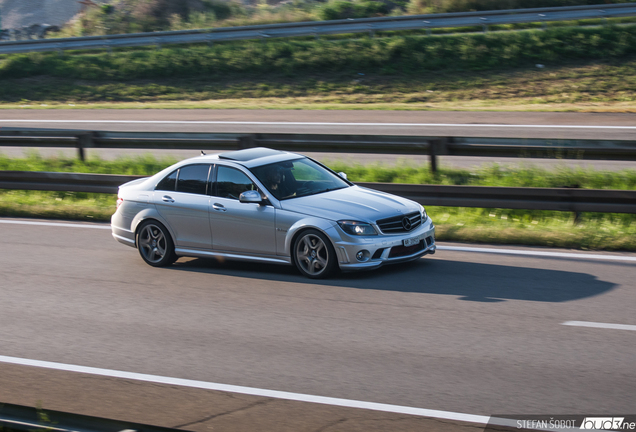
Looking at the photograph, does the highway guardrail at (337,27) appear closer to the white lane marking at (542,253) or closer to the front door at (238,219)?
the white lane marking at (542,253)

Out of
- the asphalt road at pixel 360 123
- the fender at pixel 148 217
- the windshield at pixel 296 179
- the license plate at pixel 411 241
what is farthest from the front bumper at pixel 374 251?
the asphalt road at pixel 360 123

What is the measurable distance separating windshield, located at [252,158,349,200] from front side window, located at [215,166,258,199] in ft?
0.51

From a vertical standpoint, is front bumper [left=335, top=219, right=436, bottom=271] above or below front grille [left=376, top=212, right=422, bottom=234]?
below

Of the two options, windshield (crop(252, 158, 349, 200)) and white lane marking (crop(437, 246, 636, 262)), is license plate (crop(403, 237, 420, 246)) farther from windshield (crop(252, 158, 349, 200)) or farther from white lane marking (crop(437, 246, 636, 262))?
white lane marking (crop(437, 246, 636, 262))

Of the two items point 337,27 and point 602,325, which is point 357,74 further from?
point 602,325

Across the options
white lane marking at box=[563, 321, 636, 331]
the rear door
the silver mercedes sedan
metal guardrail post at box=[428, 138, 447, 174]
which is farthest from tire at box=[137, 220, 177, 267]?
metal guardrail post at box=[428, 138, 447, 174]

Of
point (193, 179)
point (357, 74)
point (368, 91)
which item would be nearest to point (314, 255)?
point (193, 179)

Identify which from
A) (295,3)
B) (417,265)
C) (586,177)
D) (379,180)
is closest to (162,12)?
(295,3)

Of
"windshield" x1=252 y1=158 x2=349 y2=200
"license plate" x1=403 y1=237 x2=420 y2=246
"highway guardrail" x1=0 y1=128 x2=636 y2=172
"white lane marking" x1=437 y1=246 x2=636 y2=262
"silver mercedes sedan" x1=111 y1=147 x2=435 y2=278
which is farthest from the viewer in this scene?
"highway guardrail" x1=0 y1=128 x2=636 y2=172

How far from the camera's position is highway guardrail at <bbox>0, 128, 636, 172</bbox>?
12.3 m

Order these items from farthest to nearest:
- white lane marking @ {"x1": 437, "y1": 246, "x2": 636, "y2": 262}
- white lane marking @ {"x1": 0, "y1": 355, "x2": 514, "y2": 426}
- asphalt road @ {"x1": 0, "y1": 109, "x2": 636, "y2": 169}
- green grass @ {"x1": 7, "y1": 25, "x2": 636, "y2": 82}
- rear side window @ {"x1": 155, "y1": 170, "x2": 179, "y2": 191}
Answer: green grass @ {"x1": 7, "y1": 25, "x2": 636, "y2": 82} < asphalt road @ {"x1": 0, "y1": 109, "x2": 636, "y2": 169} < rear side window @ {"x1": 155, "y1": 170, "x2": 179, "y2": 191} < white lane marking @ {"x1": 437, "y1": 246, "x2": 636, "y2": 262} < white lane marking @ {"x1": 0, "y1": 355, "x2": 514, "y2": 426}

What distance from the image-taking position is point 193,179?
31.5 ft

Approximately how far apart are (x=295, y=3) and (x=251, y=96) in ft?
44.0

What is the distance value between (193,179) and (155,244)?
1.00 metres
